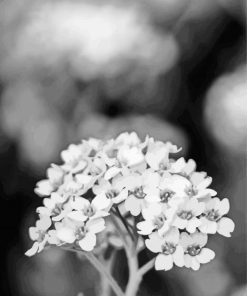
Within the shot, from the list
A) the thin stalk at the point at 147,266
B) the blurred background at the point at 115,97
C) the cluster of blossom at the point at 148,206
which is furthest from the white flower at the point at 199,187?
the blurred background at the point at 115,97

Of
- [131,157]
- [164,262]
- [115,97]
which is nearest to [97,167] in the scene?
[131,157]

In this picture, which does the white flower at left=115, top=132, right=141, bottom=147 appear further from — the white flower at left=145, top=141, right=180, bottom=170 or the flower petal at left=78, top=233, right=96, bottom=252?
the flower petal at left=78, top=233, right=96, bottom=252

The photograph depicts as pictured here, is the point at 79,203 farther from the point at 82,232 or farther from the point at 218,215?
the point at 218,215

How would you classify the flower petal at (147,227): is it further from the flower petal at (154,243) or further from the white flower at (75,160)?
the white flower at (75,160)

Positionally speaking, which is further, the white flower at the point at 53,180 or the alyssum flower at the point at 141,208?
the white flower at the point at 53,180

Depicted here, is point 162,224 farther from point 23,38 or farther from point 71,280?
point 23,38

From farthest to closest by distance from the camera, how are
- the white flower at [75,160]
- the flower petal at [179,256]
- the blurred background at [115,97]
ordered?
the blurred background at [115,97], the white flower at [75,160], the flower petal at [179,256]

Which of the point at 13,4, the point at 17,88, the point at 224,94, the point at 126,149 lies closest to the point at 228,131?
the point at 224,94
